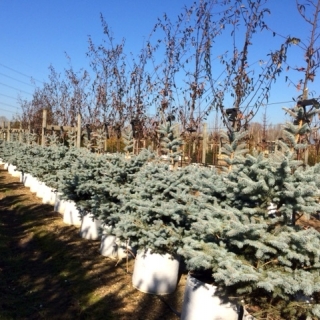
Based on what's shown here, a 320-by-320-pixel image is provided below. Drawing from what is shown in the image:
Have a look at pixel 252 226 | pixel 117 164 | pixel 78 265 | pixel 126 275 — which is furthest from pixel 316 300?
pixel 117 164

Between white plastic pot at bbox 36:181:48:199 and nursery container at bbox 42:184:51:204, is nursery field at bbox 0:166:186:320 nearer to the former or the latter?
nursery container at bbox 42:184:51:204

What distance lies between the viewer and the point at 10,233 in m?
6.80

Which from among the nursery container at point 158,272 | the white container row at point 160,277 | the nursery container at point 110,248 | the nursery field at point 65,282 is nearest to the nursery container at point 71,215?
the white container row at point 160,277

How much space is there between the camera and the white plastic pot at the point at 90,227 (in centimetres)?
607

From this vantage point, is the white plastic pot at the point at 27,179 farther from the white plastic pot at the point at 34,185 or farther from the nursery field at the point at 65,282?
the nursery field at the point at 65,282

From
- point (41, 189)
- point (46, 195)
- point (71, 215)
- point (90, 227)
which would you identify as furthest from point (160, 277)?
point (41, 189)

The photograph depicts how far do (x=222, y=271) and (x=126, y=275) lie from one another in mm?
2348

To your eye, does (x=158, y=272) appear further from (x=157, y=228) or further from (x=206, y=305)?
(x=206, y=305)

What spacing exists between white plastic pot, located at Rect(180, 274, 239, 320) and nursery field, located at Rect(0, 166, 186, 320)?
635 mm

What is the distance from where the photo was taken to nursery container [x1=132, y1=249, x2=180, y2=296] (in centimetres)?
412

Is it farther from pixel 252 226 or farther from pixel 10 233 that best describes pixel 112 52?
pixel 252 226

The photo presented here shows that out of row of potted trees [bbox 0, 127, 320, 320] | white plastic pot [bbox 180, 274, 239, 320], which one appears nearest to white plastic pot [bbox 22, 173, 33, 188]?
row of potted trees [bbox 0, 127, 320, 320]

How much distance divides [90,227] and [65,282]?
1711 millimetres

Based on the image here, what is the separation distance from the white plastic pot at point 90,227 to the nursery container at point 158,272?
6.53 ft
